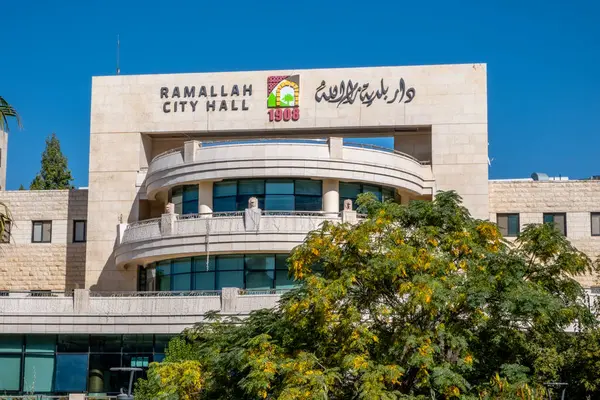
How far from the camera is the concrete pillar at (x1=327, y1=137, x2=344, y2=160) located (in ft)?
161

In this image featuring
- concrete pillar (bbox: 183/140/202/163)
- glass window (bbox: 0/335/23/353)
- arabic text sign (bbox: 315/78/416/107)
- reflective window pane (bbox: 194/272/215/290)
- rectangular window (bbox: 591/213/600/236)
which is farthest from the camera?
rectangular window (bbox: 591/213/600/236)

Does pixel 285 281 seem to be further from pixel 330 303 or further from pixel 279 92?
pixel 330 303

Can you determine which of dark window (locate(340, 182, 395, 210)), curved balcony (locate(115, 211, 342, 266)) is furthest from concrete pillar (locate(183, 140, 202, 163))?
dark window (locate(340, 182, 395, 210))

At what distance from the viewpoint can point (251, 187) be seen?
1937 inches

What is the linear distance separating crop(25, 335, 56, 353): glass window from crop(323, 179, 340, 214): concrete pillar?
12468 mm

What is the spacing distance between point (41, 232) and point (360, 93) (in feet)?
57.7

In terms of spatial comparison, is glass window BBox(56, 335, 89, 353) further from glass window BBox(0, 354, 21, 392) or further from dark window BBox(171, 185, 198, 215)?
dark window BBox(171, 185, 198, 215)

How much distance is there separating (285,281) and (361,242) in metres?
16.5

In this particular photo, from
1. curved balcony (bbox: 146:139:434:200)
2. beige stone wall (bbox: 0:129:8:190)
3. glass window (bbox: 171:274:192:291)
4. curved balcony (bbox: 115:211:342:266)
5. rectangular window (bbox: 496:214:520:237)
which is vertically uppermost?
beige stone wall (bbox: 0:129:8:190)

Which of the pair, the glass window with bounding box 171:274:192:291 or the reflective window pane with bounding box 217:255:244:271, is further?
the glass window with bounding box 171:274:192:291

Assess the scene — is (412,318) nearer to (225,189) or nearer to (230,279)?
(230,279)

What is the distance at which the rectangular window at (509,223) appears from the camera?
54.5m

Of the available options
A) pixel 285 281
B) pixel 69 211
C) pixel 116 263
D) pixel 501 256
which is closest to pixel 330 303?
pixel 501 256

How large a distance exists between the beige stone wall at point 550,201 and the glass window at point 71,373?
2038 centimetres
